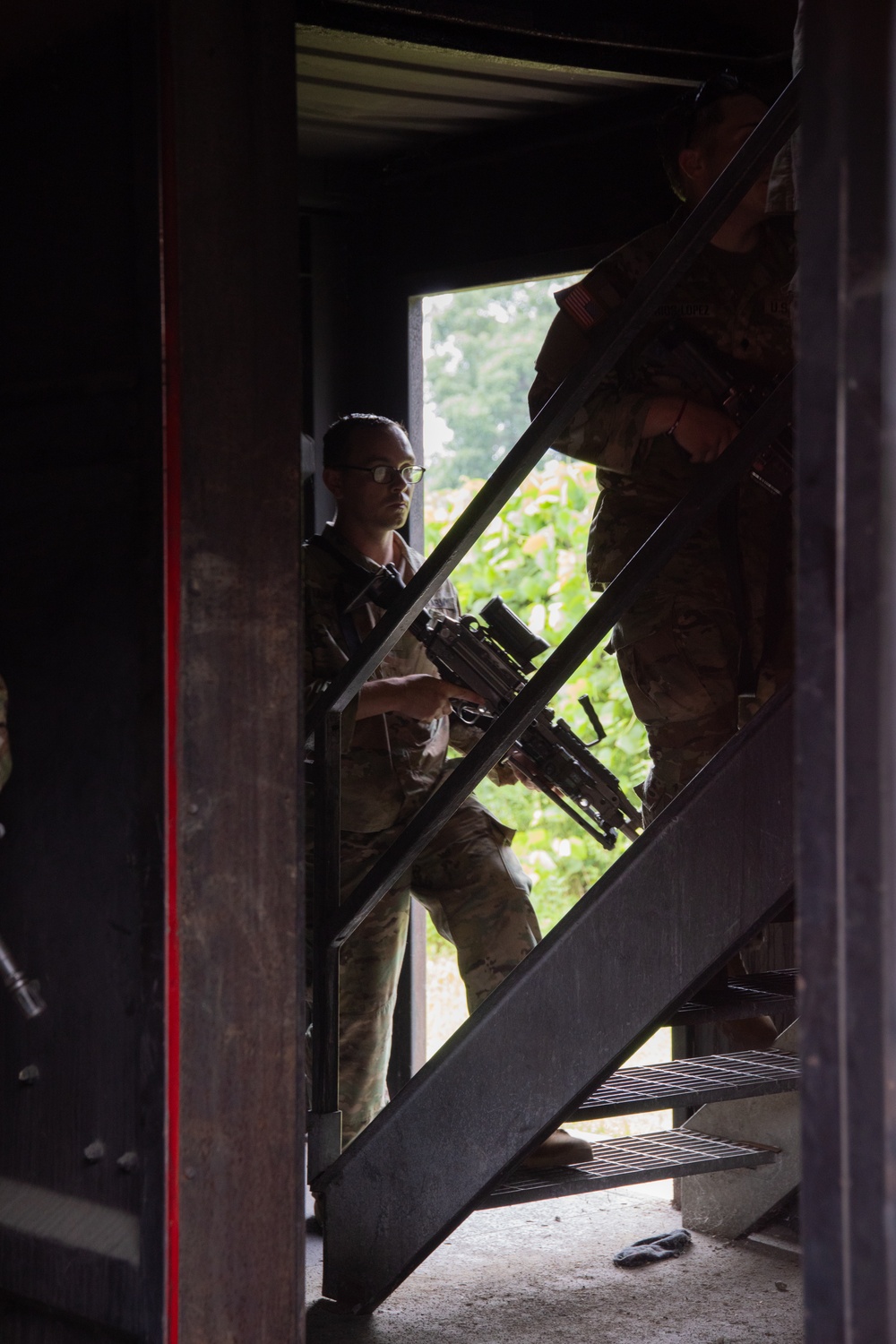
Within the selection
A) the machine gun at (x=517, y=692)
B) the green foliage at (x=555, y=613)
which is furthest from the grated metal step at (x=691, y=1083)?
the green foliage at (x=555, y=613)

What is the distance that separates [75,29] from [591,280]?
→ 1225mm

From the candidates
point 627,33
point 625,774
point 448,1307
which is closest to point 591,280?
point 627,33

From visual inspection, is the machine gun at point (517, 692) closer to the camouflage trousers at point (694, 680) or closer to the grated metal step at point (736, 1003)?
the camouflage trousers at point (694, 680)

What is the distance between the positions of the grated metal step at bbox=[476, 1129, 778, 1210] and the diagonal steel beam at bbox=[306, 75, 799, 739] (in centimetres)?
104

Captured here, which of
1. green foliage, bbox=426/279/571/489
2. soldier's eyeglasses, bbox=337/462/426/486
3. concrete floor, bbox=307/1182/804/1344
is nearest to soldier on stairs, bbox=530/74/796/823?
soldier's eyeglasses, bbox=337/462/426/486

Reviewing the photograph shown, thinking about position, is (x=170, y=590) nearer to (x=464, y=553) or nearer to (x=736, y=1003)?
(x=464, y=553)

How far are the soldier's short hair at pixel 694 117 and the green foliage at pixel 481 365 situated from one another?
13.1m

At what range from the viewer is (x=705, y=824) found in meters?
2.54

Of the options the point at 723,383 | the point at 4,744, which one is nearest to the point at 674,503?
the point at 723,383

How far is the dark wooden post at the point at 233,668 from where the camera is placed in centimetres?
227

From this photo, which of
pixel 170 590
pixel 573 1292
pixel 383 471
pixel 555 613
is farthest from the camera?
pixel 555 613

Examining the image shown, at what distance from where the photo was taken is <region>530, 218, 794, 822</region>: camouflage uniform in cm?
317

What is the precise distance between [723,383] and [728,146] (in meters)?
0.54

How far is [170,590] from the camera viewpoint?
2.28 meters
